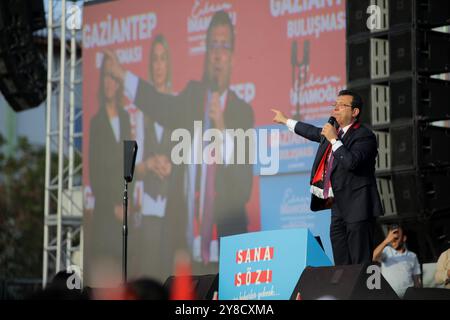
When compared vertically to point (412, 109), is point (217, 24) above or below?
above

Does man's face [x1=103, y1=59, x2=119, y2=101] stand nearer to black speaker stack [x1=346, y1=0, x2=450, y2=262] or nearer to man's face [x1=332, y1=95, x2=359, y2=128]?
black speaker stack [x1=346, y1=0, x2=450, y2=262]

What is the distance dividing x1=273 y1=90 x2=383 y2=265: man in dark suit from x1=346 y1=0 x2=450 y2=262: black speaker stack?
382 cm

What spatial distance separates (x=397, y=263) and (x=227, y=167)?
396cm

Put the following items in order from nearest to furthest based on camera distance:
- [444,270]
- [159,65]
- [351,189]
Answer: [351,189] → [444,270] → [159,65]

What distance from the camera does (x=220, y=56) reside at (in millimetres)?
12781

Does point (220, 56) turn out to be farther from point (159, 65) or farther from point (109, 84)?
point (109, 84)

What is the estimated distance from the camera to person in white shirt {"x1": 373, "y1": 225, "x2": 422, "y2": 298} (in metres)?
8.79

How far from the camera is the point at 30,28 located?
48.2 feet

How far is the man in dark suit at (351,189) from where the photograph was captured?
5957 millimetres

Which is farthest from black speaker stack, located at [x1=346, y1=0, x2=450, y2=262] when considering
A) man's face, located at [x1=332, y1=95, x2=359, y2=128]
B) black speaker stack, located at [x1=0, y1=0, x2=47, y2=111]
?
black speaker stack, located at [x1=0, y1=0, x2=47, y2=111]

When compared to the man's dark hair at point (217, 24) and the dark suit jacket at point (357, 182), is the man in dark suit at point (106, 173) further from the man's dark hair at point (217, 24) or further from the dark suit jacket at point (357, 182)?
the dark suit jacket at point (357, 182)

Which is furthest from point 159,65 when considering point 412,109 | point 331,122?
point 331,122
